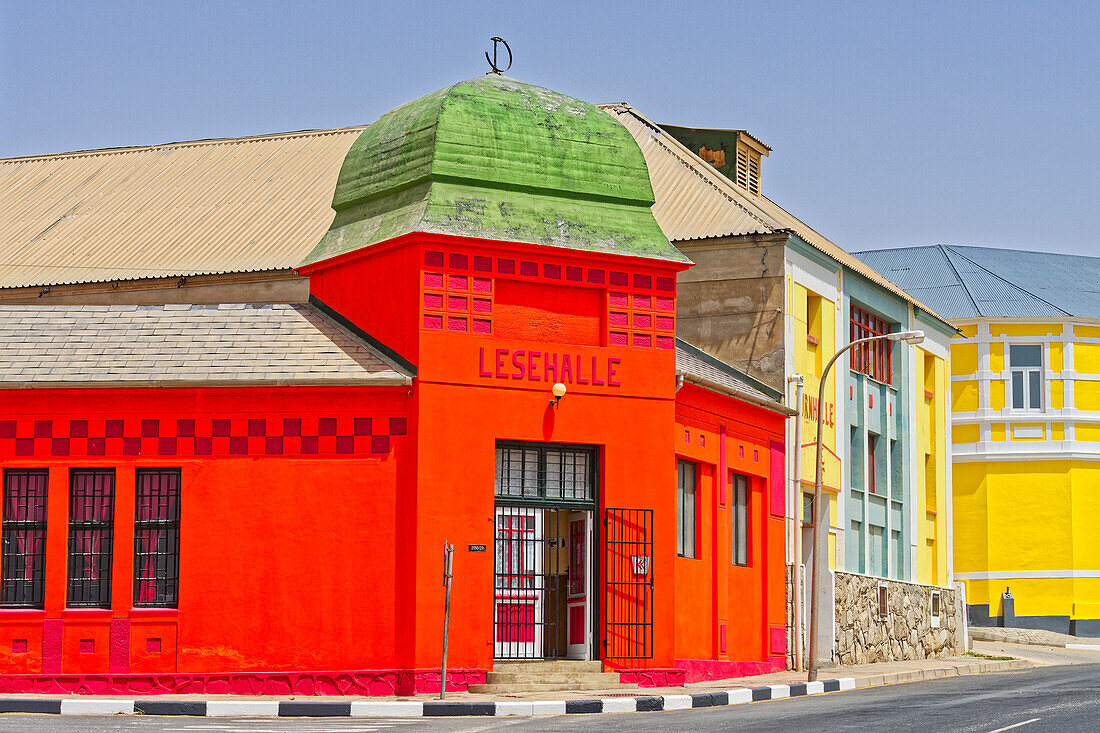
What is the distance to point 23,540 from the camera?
19.8m

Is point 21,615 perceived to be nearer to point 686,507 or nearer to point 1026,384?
point 686,507

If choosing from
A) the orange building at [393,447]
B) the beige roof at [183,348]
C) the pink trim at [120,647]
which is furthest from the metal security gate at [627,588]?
the pink trim at [120,647]

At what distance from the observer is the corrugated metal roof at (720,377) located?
23172mm

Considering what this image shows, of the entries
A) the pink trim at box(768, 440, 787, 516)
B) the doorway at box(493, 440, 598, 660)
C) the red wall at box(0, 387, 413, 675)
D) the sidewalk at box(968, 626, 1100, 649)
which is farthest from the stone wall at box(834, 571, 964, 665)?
the red wall at box(0, 387, 413, 675)

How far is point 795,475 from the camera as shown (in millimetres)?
27125

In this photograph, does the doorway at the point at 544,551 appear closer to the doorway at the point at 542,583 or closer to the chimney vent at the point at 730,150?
the doorway at the point at 542,583

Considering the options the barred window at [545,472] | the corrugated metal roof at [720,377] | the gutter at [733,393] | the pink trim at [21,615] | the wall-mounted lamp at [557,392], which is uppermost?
the corrugated metal roof at [720,377]

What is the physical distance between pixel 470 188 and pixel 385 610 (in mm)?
5726

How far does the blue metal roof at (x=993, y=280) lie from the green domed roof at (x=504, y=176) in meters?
28.2

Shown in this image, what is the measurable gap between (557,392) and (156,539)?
5519 millimetres

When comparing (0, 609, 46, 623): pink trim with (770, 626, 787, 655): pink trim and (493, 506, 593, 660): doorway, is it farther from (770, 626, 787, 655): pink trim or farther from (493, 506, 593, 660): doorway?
(770, 626, 787, 655): pink trim

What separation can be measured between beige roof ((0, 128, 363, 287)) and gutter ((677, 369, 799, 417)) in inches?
415

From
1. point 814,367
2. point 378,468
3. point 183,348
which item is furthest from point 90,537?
point 814,367

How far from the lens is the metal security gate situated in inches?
808
